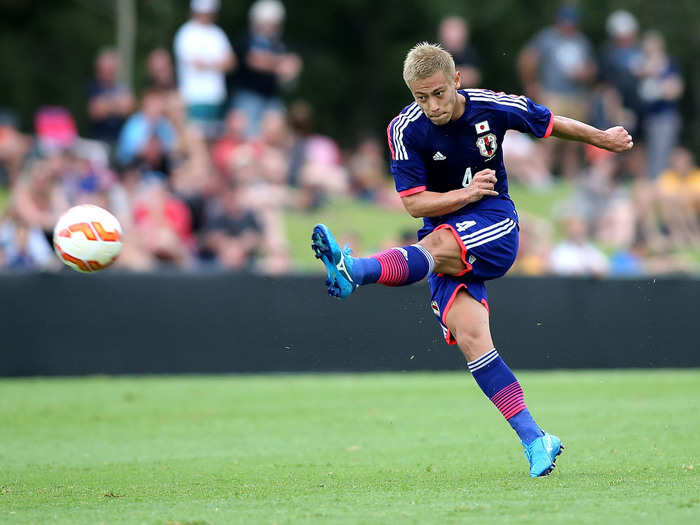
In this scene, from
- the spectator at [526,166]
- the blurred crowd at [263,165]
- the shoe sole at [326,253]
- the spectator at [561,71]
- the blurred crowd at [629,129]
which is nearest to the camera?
the shoe sole at [326,253]

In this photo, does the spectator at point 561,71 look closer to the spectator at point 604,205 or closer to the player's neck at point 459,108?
the spectator at point 604,205

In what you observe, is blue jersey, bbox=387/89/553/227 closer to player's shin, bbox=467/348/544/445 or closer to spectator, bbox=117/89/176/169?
player's shin, bbox=467/348/544/445

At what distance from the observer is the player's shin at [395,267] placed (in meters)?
6.34

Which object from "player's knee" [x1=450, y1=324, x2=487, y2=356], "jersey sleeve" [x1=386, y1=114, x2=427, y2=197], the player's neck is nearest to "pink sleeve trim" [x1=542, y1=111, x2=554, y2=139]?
the player's neck

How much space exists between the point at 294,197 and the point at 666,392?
7582 mm

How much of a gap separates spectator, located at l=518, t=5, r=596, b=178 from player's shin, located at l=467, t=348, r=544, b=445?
11.8 metres

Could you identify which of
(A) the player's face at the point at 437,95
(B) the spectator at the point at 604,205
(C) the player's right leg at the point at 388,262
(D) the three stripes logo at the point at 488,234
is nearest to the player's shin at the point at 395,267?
(C) the player's right leg at the point at 388,262

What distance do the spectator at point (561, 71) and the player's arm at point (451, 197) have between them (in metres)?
11.5

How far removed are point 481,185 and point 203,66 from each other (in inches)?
385

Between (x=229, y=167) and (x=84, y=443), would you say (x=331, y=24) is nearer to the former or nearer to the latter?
(x=229, y=167)

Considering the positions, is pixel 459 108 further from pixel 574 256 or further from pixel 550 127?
pixel 574 256

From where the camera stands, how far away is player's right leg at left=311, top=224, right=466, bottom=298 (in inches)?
245

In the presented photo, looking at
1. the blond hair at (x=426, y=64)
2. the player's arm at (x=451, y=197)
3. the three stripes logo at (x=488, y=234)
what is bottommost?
the three stripes logo at (x=488, y=234)

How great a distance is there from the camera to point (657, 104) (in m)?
18.1
